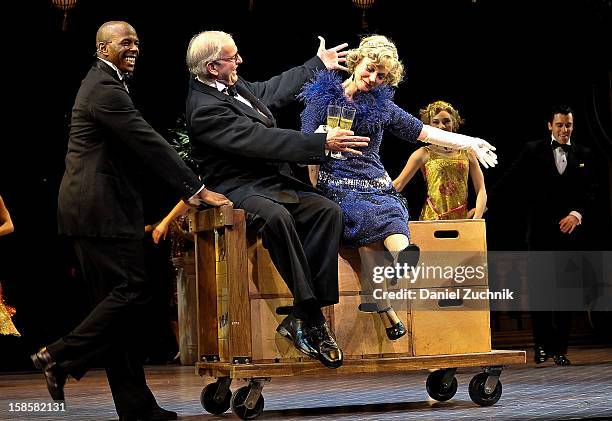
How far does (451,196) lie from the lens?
754 centimetres

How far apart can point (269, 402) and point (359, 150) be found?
4.38 ft

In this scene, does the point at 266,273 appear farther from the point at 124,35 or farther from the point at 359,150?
the point at 124,35

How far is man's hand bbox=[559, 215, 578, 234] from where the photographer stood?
26.2 feet

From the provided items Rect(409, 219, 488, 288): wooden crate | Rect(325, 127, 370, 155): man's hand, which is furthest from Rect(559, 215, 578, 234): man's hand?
Rect(325, 127, 370, 155): man's hand

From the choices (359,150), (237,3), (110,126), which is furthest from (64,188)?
(237,3)

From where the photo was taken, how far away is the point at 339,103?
18.0 feet

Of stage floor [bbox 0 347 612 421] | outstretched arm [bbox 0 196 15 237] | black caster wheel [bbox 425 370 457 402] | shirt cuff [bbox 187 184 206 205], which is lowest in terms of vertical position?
stage floor [bbox 0 347 612 421]

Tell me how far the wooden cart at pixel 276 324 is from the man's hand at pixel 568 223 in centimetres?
242

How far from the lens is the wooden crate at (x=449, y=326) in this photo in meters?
5.50

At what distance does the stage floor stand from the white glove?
3.57ft

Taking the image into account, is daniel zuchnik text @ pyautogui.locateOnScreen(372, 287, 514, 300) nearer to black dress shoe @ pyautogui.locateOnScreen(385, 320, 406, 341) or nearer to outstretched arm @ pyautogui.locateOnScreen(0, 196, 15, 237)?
black dress shoe @ pyautogui.locateOnScreen(385, 320, 406, 341)

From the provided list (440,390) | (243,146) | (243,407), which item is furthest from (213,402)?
(243,146)

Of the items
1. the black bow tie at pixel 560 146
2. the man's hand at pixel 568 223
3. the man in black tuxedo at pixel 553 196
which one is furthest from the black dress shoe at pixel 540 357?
the black bow tie at pixel 560 146

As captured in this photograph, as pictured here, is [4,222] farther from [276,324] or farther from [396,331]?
[396,331]
